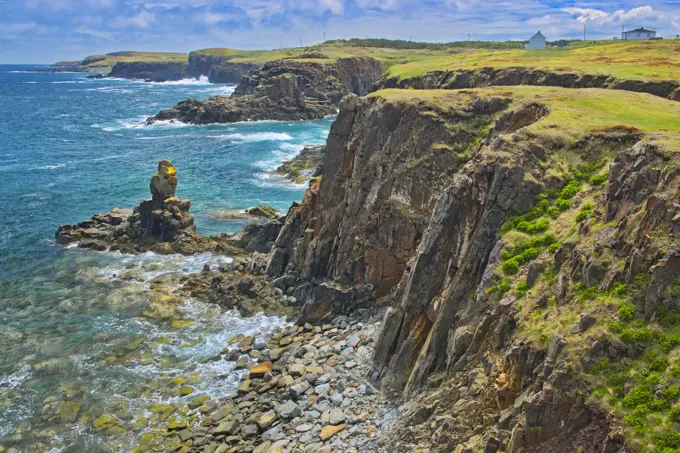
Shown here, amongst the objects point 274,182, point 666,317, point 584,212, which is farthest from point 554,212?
point 274,182

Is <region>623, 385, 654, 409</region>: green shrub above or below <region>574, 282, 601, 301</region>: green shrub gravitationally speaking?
below

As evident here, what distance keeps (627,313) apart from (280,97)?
13442 cm

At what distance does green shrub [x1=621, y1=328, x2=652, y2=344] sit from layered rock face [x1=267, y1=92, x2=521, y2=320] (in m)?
18.3

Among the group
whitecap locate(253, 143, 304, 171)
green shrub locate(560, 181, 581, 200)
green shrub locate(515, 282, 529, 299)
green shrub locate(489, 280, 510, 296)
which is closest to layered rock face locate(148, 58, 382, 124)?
whitecap locate(253, 143, 304, 171)

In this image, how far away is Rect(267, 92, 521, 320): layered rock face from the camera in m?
35.4

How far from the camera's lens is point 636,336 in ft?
48.8

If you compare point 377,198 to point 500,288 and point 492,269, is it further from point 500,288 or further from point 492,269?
point 500,288

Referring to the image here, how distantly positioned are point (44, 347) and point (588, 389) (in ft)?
113

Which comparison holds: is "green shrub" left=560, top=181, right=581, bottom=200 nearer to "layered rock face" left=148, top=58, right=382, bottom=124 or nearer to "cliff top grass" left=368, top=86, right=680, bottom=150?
"cliff top grass" left=368, top=86, right=680, bottom=150

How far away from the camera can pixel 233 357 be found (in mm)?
32844

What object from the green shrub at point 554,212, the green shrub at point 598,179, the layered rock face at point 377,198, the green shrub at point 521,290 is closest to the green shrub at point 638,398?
the green shrub at point 521,290

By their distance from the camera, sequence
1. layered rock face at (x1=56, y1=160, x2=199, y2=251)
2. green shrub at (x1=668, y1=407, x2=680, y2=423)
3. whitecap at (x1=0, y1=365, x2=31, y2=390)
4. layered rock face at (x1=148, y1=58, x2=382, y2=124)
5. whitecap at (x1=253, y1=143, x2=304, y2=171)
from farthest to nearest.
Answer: layered rock face at (x1=148, y1=58, x2=382, y2=124)
whitecap at (x1=253, y1=143, x2=304, y2=171)
layered rock face at (x1=56, y1=160, x2=199, y2=251)
whitecap at (x1=0, y1=365, x2=31, y2=390)
green shrub at (x1=668, y1=407, x2=680, y2=423)

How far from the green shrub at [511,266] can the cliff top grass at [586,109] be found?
672 centimetres

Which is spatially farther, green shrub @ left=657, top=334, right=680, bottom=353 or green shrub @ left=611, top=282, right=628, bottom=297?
green shrub @ left=611, top=282, right=628, bottom=297
